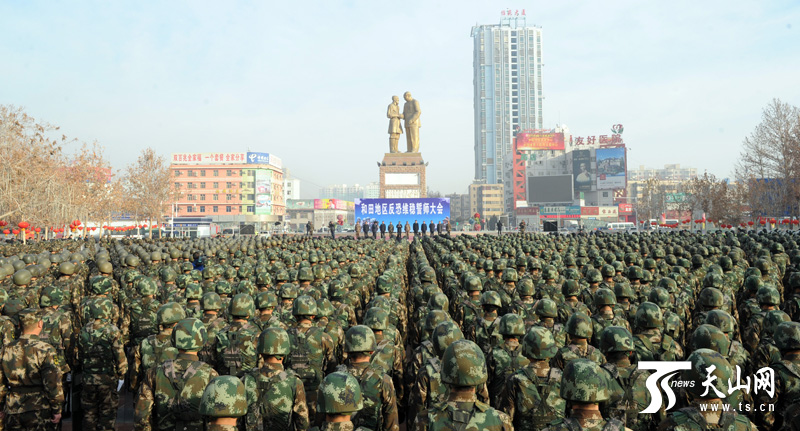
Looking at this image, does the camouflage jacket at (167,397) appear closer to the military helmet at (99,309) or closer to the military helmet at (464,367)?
the military helmet at (464,367)

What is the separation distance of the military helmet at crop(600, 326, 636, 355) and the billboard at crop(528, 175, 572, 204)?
93.9 meters

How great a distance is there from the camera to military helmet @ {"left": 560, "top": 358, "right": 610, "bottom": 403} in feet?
9.43

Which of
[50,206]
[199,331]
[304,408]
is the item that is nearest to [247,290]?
[199,331]

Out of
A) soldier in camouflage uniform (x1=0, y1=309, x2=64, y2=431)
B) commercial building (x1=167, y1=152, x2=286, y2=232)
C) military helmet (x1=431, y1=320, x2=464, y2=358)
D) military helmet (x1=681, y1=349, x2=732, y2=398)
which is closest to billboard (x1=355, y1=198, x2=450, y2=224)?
commercial building (x1=167, y1=152, x2=286, y2=232)

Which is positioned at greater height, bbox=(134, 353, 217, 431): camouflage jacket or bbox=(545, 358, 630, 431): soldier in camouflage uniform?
bbox=(545, 358, 630, 431): soldier in camouflage uniform

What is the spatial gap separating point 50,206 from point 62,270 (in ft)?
99.4

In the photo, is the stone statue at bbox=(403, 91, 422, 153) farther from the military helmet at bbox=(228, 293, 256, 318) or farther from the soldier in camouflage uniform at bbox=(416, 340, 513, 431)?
the soldier in camouflage uniform at bbox=(416, 340, 513, 431)

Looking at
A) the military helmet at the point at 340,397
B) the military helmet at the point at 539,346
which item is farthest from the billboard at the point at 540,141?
the military helmet at the point at 340,397

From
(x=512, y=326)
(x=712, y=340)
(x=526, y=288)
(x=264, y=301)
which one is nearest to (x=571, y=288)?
(x=526, y=288)

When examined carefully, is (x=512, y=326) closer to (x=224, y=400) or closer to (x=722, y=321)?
(x=722, y=321)

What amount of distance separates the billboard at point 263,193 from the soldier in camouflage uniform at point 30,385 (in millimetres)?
87103

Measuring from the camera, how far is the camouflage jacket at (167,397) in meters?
3.83

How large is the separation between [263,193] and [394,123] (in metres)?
35.7

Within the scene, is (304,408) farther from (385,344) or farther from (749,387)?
(749,387)
